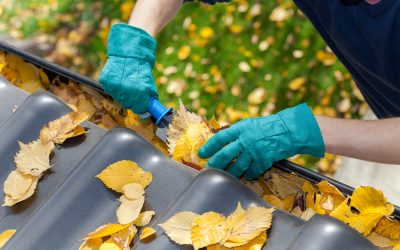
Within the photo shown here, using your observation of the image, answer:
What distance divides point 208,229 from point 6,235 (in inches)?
20.3

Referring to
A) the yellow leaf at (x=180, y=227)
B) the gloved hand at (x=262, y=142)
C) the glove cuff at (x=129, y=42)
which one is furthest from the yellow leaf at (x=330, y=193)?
the glove cuff at (x=129, y=42)

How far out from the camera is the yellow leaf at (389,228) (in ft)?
4.16

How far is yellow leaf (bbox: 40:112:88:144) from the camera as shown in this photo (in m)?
1.44

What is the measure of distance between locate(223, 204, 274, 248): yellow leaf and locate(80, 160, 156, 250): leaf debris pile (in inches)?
7.0

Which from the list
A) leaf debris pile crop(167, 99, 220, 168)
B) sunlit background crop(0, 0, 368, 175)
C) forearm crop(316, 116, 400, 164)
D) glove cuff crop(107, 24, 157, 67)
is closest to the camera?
leaf debris pile crop(167, 99, 220, 168)

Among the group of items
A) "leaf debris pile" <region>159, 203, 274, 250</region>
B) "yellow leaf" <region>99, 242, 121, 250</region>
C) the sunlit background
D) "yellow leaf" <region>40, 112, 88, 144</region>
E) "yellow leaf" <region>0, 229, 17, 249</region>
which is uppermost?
"yellow leaf" <region>40, 112, 88, 144</region>

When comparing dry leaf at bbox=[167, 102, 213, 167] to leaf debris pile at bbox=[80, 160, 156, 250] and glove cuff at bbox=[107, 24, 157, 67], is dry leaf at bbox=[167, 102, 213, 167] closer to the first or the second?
leaf debris pile at bbox=[80, 160, 156, 250]

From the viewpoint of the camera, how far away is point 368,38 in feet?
5.80

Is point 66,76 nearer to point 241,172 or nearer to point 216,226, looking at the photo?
point 241,172

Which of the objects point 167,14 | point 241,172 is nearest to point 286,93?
point 167,14

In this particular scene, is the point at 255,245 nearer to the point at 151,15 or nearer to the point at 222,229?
the point at 222,229

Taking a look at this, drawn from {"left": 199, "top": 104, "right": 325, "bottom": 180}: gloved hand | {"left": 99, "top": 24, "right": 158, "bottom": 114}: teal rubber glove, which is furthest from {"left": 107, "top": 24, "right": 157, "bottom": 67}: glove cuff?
{"left": 199, "top": 104, "right": 325, "bottom": 180}: gloved hand

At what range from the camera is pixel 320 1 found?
6.18 ft

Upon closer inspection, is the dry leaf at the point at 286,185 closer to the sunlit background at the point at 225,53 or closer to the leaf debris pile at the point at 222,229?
the leaf debris pile at the point at 222,229
